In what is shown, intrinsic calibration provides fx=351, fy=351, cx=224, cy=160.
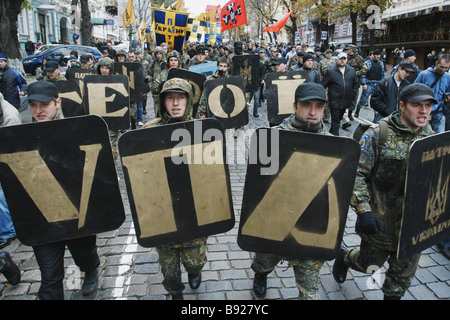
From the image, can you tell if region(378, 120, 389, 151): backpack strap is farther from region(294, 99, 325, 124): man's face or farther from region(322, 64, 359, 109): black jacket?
region(322, 64, 359, 109): black jacket

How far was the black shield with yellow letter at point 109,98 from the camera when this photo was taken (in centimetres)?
512

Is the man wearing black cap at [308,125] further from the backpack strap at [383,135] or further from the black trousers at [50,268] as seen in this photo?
the black trousers at [50,268]

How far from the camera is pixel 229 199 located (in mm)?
2574

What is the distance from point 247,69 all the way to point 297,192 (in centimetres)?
553

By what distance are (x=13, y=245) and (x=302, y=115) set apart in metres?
3.57

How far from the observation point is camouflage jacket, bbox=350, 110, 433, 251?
2574 mm

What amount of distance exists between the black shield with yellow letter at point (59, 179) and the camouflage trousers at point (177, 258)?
1.64 ft

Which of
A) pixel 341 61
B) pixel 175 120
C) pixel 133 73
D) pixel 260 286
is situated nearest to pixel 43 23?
pixel 133 73

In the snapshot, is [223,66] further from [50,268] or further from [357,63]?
[357,63]

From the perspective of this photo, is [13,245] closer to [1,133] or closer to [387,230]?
[1,133]

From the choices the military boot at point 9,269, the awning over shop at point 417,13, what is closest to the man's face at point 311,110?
the military boot at point 9,269

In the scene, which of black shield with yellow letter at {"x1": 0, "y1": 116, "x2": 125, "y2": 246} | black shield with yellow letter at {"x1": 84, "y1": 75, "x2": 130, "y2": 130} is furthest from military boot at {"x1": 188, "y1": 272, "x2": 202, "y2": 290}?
black shield with yellow letter at {"x1": 84, "y1": 75, "x2": 130, "y2": 130}

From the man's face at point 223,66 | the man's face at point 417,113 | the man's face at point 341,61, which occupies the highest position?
the man's face at point 341,61
